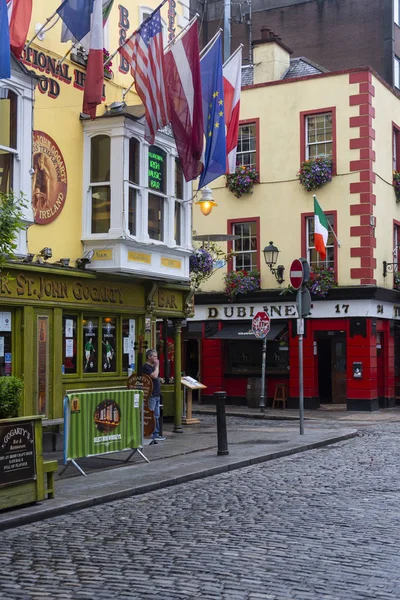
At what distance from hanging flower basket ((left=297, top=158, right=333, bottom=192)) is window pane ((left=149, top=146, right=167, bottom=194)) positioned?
1075cm

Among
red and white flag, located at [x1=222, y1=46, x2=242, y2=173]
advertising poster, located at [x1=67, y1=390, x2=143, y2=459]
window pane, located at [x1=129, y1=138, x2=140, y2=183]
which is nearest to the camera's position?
advertising poster, located at [x1=67, y1=390, x2=143, y2=459]

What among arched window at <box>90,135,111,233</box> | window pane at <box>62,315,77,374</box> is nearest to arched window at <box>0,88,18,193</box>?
arched window at <box>90,135,111,233</box>

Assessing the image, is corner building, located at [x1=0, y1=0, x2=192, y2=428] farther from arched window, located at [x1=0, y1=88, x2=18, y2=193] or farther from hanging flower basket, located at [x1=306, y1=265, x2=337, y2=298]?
hanging flower basket, located at [x1=306, y1=265, x2=337, y2=298]

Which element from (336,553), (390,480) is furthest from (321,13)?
(336,553)

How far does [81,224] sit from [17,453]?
7543mm

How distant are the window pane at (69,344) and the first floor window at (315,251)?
13367 millimetres

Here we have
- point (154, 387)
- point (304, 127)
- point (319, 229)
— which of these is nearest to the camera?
Answer: point (154, 387)

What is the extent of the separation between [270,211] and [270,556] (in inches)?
889

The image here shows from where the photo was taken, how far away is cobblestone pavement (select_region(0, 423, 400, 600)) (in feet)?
21.9

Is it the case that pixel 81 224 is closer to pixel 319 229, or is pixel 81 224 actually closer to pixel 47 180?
pixel 47 180

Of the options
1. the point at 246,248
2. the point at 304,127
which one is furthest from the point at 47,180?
the point at 304,127

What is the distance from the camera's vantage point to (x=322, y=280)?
27938mm

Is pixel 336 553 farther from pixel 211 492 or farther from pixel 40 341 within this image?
pixel 40 341

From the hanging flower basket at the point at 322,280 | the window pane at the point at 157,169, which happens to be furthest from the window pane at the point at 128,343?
the hanging flower basket at the point at 322,280
